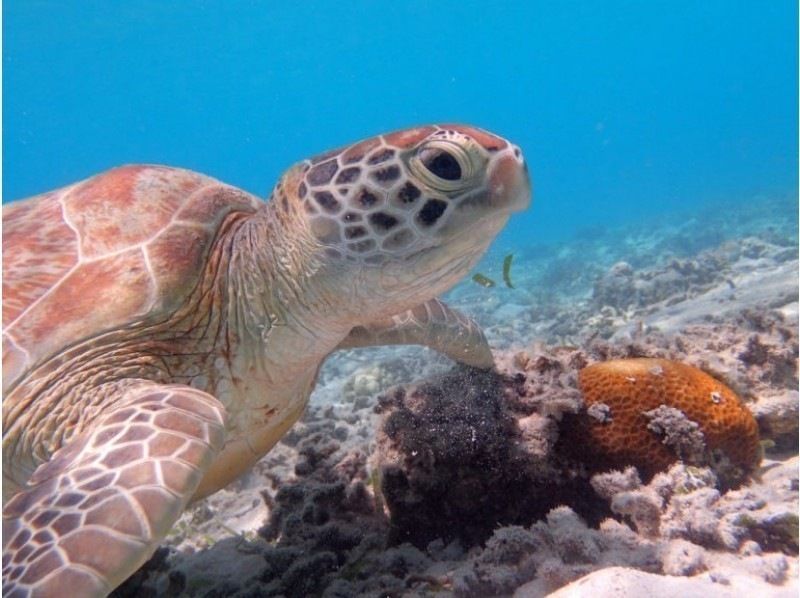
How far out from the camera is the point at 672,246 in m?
15.2

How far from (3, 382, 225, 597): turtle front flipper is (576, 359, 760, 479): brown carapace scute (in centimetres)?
164

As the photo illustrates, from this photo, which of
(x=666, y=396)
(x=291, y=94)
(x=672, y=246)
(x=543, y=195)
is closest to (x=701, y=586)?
(x=666, y=396)

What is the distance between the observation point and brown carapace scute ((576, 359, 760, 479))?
2.35 metres

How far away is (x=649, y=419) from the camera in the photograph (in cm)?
239

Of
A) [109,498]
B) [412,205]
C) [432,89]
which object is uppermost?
[432,89]

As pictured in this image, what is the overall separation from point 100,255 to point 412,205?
1448 mm

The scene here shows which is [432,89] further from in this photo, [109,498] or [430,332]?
[109,498]

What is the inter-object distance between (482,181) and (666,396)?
1342 mm

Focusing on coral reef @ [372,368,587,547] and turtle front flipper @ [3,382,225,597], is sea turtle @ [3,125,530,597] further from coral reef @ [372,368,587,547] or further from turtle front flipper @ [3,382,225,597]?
coral reef @ [372,368,587,547]

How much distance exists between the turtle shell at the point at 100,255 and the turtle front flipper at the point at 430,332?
113 cm

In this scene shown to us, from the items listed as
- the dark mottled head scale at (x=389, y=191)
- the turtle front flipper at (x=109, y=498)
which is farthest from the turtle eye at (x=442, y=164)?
the turtle front flipper at (x=109, y=498)

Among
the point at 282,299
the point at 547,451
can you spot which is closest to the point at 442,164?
the point at 282,299

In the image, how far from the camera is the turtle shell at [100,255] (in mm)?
2217

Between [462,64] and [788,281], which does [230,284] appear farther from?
[462,64]
